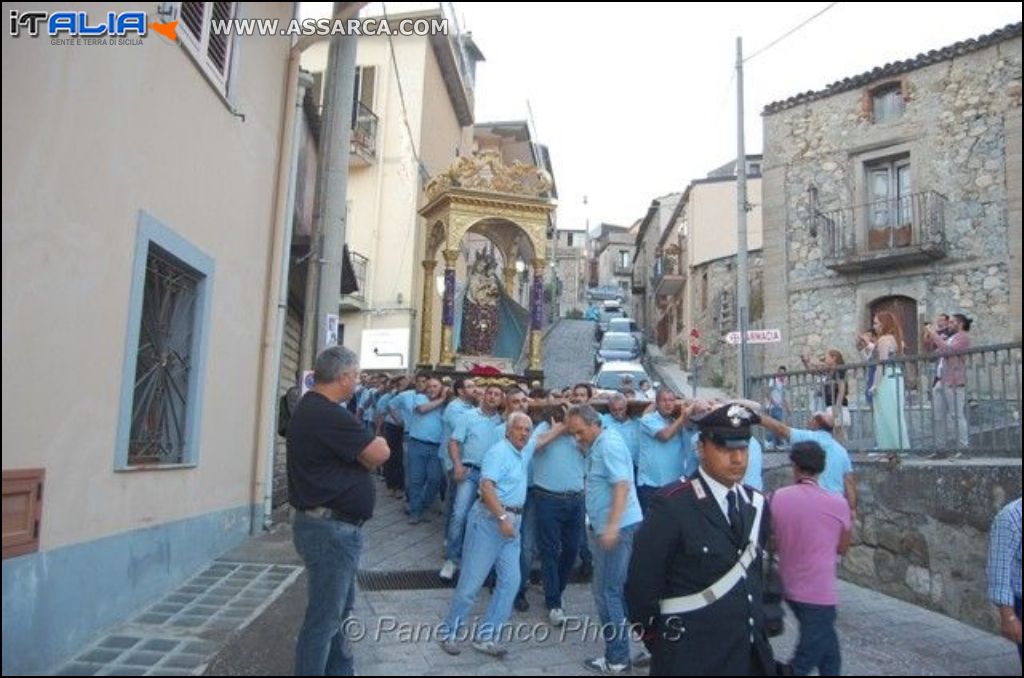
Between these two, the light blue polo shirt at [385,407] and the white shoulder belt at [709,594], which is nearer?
the white shoulder belt at [709,594]

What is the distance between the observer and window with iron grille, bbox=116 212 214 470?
5.39 metres

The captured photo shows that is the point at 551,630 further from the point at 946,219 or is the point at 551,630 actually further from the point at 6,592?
the point at 946,219

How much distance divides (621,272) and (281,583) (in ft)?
207

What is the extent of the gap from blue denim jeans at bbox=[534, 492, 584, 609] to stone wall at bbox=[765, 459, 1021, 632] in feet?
8.36

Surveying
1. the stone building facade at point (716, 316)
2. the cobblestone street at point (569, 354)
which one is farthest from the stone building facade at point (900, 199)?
the cobblestone street at point (569, 354)

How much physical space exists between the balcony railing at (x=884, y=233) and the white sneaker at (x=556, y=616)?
47.0ft

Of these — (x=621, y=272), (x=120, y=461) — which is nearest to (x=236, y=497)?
(x=120, y=461)

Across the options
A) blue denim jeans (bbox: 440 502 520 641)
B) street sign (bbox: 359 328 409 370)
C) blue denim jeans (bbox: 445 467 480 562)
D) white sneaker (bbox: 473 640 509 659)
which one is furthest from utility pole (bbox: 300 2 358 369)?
street sign (bbox: 359 328 409 370)

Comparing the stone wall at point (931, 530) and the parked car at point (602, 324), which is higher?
the parked car at point (602, 324)

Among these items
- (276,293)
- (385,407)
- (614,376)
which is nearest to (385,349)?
(614,376)

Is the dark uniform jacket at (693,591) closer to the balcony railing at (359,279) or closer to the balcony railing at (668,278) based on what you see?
the balcony railing at (359,279)

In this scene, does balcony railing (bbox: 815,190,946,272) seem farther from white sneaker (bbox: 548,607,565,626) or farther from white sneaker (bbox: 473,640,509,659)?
white sneaker (bbox: 473,640,509,659)

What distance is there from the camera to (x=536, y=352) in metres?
13.2

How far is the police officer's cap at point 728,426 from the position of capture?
3389mm
